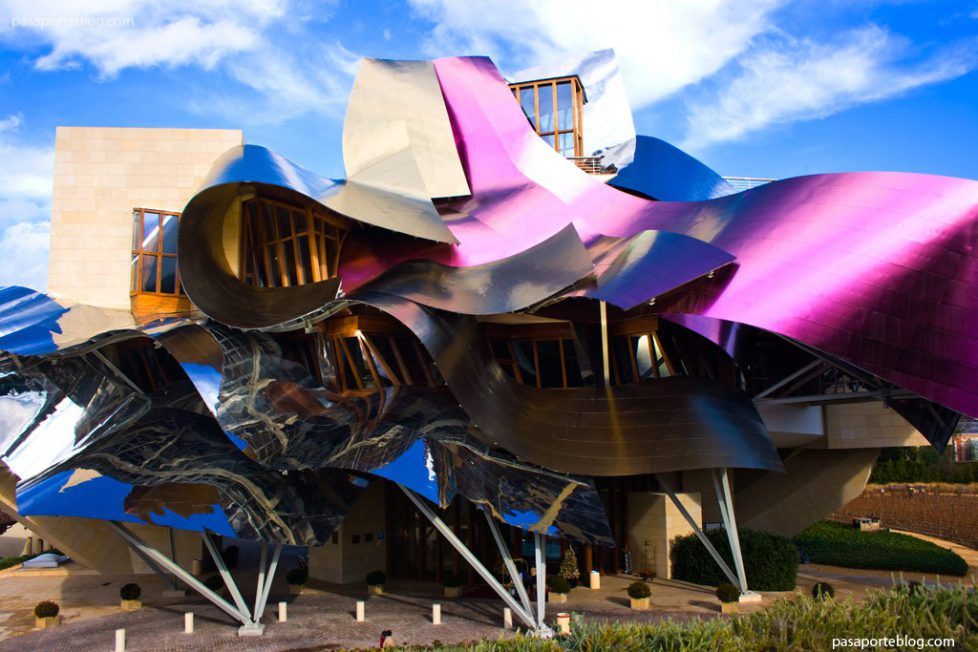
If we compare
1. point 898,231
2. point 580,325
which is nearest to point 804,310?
point 898,231

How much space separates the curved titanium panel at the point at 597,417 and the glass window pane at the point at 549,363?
1.05m

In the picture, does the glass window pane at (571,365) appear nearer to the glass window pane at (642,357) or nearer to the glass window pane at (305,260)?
the glass window pane at (642,357)

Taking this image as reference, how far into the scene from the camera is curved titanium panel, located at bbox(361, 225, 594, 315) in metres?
19.1

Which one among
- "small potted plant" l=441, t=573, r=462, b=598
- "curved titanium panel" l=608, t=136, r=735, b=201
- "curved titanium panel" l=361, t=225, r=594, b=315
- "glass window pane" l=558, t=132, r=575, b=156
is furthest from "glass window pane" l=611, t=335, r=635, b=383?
"glass window pane" l=558, t=132, r=575, b=156

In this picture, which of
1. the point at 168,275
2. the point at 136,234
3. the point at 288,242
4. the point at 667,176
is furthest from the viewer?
the point at 667,176

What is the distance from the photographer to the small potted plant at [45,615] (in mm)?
21781

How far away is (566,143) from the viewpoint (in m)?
33.7

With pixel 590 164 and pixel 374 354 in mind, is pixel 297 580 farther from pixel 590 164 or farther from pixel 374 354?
pixel 590 164

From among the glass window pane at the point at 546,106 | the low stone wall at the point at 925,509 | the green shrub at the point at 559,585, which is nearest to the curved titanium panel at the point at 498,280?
the green shrub at the point at 559,585

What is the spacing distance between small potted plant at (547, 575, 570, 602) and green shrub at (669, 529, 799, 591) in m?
4.39

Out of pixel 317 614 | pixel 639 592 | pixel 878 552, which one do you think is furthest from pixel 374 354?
pixel 878 552

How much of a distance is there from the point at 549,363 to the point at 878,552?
51.4 ft

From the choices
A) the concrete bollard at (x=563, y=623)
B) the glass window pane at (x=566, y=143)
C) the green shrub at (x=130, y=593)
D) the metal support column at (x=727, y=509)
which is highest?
the glass window pane at (x=566, y=143)

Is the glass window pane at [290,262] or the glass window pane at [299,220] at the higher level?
the glass window pane at [299,220]
